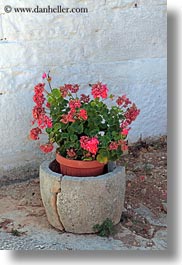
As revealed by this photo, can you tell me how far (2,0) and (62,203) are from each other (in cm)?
139

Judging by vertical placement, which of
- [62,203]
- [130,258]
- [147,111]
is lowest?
[130,258]

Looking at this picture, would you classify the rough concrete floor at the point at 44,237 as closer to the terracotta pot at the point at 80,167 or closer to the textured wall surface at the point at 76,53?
the terracotta pot at the point at 80,167

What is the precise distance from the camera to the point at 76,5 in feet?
11.5

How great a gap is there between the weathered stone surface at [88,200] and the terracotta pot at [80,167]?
0.26ft

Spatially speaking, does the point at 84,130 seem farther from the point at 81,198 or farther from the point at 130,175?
the point at 130,175

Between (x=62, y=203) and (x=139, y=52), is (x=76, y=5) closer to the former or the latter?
(x=139, y=52)

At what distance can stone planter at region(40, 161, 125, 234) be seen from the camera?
279 centimetres

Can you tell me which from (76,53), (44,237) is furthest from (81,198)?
(76,53)

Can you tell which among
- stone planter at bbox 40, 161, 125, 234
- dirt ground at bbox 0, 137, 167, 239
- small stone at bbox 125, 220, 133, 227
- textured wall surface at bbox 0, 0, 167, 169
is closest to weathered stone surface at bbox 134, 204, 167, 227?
dirt ground at bbox 0, 137, 167, 239

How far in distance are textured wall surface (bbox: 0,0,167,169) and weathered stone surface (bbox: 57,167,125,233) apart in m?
0.85

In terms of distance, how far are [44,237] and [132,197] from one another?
729mm

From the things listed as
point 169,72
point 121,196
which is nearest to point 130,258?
point 121,196

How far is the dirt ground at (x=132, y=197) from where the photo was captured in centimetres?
307

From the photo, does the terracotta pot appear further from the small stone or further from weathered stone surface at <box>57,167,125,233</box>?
the small stone
